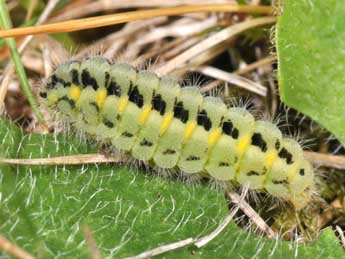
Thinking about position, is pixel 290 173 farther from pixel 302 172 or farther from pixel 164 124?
pixel 164 124

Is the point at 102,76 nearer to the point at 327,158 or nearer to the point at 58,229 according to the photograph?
the point at 58,229

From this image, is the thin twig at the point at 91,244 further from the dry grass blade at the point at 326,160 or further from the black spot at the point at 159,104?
the dry grass blade at the point at 326,160

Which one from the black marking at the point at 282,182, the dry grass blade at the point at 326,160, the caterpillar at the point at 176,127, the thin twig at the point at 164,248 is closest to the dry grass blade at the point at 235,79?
the dry grass blade at the point at 326,160

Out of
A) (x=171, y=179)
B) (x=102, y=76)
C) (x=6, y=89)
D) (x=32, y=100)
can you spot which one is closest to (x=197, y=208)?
(x=171, y=179)

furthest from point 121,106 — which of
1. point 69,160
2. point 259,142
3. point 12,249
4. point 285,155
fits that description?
point 12,249

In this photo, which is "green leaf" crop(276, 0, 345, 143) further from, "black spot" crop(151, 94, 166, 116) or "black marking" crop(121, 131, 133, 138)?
"black marking" crop(121, 131, 133, 138)

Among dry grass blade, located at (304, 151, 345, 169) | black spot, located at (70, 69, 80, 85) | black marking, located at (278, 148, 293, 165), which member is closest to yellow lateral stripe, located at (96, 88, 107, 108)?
black spot, located at (70, 69, 80, 85)
